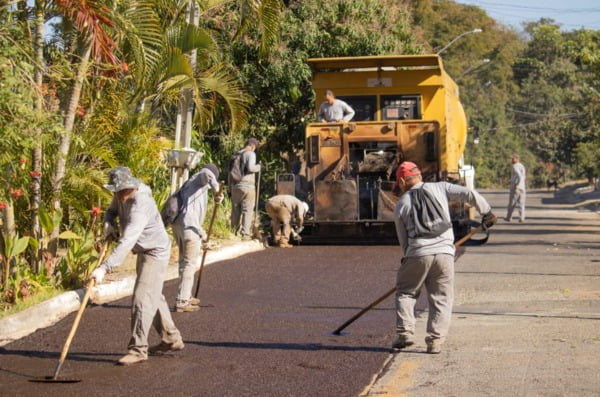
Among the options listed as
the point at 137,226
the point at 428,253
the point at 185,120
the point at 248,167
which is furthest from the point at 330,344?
the point at 248,167

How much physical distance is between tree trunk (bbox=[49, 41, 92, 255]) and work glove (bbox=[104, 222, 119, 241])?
3.46 meters

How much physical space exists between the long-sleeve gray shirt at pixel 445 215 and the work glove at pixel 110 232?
91.0 inches

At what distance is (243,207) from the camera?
19547 millimetres

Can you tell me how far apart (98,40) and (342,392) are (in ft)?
16.4

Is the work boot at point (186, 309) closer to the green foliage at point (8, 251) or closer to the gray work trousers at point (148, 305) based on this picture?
the green foliage at point (8, 251)

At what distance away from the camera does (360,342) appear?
9.29m

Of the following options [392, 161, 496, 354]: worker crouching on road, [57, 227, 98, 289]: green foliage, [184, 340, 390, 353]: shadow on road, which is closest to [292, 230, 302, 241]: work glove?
[57, 227, 98, 289]: green foliage

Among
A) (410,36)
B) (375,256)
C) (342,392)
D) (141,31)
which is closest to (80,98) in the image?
(141,31)

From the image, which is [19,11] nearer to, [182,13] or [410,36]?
[182,13]

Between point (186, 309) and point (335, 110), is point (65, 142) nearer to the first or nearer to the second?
point (186, 309)

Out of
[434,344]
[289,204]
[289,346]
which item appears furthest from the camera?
[289,204]

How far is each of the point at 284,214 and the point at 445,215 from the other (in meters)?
10.6

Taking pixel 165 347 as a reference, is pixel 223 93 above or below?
above

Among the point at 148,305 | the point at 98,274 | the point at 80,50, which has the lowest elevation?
the point at 148,305
